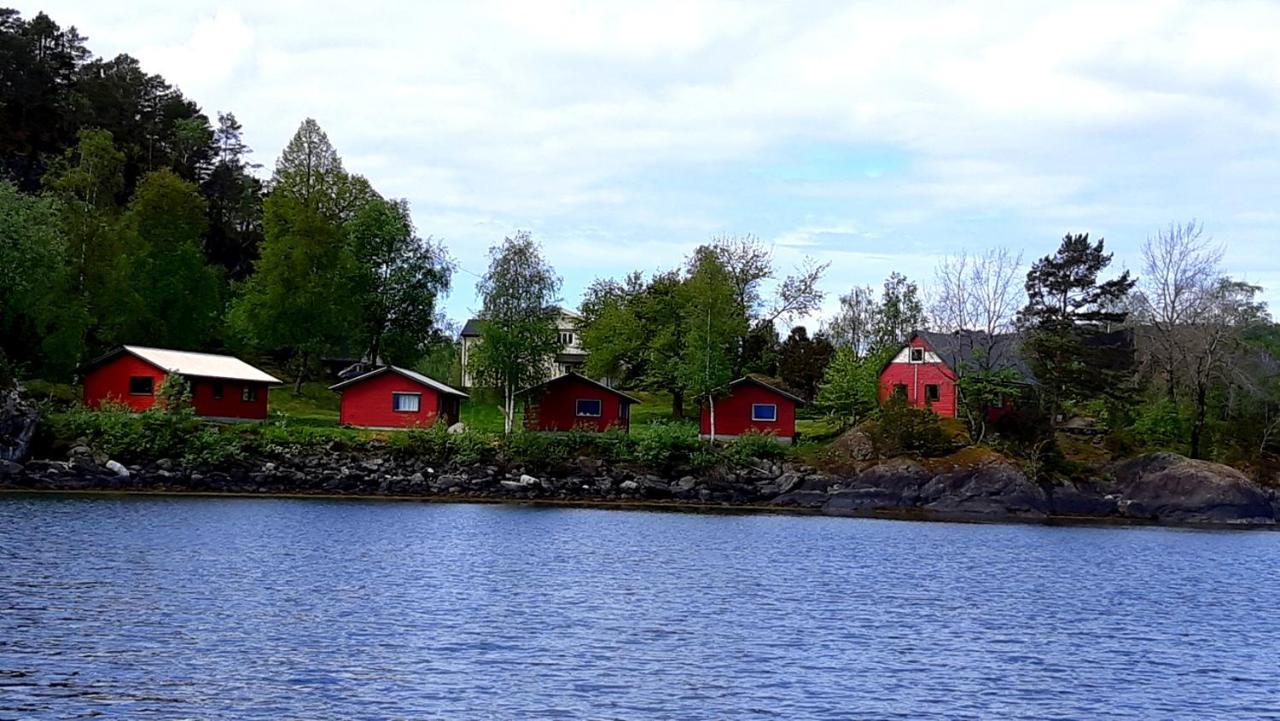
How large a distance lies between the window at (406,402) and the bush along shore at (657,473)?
661 centimetres

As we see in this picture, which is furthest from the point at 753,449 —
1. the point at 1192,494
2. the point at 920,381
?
the point at 1192,494

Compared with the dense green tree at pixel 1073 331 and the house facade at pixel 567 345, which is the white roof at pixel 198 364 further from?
the dense green tree at pixel 1073 331

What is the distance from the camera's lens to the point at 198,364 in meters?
73.9

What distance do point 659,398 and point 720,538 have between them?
55894mm

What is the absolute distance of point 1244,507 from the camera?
230ft

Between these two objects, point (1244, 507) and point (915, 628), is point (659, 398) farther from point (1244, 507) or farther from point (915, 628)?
point (915, 628)

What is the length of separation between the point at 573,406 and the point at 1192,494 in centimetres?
3864

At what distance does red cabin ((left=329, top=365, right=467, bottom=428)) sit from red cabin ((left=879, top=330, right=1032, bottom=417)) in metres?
31.3

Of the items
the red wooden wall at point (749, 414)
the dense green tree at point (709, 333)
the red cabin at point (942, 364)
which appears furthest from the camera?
the red cabin at point (942, 364)

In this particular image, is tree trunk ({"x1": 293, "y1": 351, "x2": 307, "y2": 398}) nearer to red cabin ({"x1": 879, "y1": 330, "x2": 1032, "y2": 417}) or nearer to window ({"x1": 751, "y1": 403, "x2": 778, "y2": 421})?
window ({"x1": 751, "y1": 403, "x2": 778, "y2": 421})

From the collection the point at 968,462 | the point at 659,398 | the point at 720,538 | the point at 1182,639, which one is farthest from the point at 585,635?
the point at 659,398

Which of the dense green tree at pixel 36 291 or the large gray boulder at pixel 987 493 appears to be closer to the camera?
the large gray boulder at pixel 987 493

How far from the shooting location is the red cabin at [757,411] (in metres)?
80.4

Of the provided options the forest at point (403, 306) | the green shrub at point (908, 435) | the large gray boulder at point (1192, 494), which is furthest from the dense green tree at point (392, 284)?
the large gray boulder at point (1192, 494)
